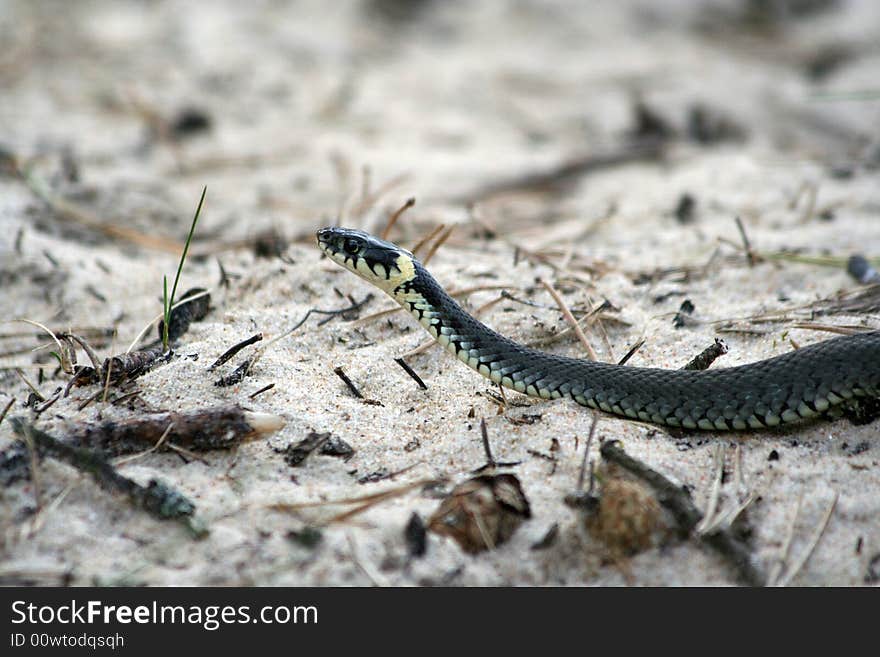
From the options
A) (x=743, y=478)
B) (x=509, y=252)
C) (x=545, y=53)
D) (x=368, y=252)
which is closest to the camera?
(x=743, y=478)

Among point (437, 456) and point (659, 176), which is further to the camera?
point (659, 176)

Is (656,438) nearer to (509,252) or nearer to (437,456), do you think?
(437,456)

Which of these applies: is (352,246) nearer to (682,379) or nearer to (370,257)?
(370,257)

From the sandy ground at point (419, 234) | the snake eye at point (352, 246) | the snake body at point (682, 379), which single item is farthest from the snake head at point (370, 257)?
the sandy ground at point (419, 234)

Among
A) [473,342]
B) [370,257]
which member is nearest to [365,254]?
[370,257]

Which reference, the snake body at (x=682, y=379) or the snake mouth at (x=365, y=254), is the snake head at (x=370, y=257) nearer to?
the snake mouth at (x=365, y=254)

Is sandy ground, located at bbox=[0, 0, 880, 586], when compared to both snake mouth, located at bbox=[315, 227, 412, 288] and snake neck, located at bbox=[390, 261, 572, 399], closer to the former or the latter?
snake neck, located at bbox=[390, 261, 572, 399]

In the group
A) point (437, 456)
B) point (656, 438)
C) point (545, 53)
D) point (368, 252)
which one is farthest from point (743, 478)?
point (545, 53)
